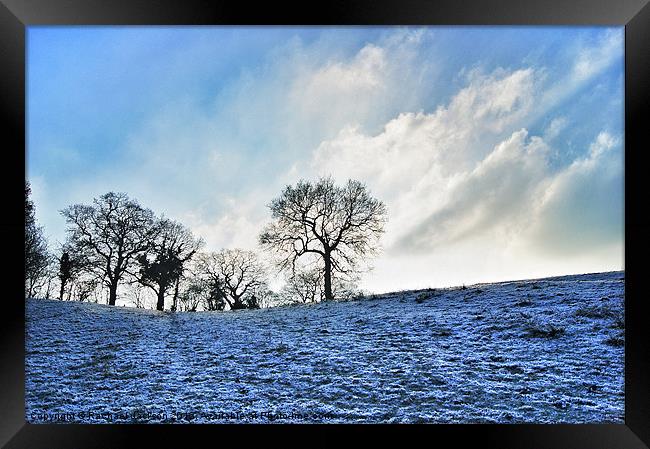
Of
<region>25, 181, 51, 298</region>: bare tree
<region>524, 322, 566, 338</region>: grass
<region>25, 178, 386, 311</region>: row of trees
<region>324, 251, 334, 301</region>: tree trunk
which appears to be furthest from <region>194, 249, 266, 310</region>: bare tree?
<region>524, 322, 566, 338</region>: grass

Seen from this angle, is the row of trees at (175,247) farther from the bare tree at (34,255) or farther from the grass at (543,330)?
the grass at (543,330)

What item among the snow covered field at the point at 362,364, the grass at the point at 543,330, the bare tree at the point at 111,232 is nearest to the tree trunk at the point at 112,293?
the bare tree at the point at 111,232

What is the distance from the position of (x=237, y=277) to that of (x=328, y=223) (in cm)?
740

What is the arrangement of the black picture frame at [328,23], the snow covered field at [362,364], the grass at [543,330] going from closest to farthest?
the black picture frame at [328,23] < the snow covered field at [362,364] < the grass at [543,330]

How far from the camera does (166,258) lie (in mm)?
22281

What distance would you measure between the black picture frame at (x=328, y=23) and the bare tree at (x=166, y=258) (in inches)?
691

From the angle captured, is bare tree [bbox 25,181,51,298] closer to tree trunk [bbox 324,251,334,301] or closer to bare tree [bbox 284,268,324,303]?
bare tree [bbox 284,268,324,303]

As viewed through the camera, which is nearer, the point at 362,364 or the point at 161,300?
the point at 362,364

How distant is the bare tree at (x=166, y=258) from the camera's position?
71.6 ft

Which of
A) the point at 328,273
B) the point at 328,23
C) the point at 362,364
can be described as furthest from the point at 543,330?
the point at 328,273

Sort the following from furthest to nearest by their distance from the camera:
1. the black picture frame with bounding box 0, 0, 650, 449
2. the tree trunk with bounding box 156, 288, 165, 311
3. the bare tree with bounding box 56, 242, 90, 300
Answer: the tree trunk with bounding box 156, 288, 165, 311 < the bare tree with bounding box 56, 242, 90, 300 < the black picture frame with bounding box 0, 0, 650, 449

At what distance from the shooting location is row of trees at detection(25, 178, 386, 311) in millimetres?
20750

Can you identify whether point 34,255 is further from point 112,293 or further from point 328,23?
point 328,23

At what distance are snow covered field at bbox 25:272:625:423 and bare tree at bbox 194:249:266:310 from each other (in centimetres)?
948
